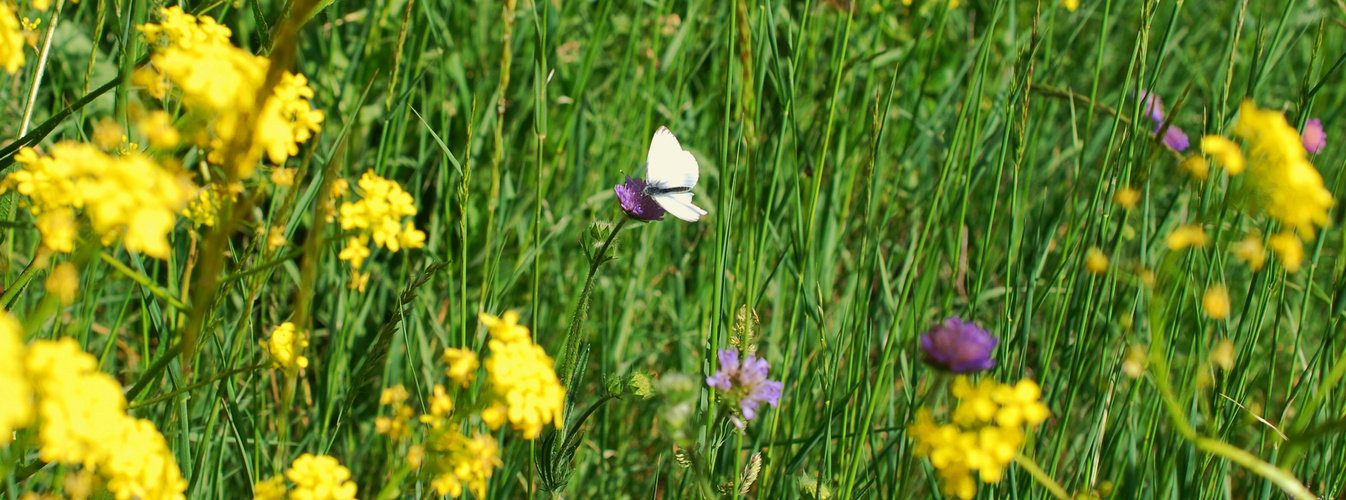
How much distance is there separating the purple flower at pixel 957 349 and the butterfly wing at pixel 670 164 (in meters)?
0.50

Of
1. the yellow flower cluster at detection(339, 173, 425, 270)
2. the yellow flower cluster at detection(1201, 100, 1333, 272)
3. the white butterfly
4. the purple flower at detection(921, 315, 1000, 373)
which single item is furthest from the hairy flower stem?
the yellow flower cluster at detection(1201, 100, 1333, 272)

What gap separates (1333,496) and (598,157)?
1.46 metres

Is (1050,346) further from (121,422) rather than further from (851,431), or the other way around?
(121,422)

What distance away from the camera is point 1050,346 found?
1.31 metres

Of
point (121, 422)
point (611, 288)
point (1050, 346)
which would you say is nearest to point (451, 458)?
point (121, 422)

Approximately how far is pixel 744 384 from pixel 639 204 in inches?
11.9

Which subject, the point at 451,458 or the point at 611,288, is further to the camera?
the point at 611,288

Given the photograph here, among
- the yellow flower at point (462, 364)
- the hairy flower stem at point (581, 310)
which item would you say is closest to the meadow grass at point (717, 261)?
the hairy flower stem at point (581, 310)

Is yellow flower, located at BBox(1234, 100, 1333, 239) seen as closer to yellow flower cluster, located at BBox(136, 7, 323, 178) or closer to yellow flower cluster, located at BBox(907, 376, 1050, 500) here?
yellow flower cluster, located at BBox(907, 376, 1050, 500)

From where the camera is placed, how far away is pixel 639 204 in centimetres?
126

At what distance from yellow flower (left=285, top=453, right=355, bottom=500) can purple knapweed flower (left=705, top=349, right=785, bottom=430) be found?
1.34 ft

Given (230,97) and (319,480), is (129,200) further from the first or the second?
(319,480)

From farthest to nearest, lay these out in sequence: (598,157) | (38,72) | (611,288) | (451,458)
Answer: (598,157) < (611,288) < (38,72) < (451,458)

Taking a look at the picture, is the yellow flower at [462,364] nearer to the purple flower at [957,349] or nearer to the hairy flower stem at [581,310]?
the hairy flower stem at [581,310]
